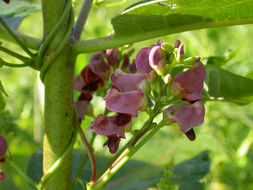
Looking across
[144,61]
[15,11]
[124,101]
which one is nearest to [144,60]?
[144,61]

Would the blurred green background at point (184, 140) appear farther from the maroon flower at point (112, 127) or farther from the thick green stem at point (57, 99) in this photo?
the maroon flower at point (112, 127)

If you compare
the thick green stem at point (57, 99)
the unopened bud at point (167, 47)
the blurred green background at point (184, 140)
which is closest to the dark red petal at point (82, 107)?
the thick green stem at point (57, 99)

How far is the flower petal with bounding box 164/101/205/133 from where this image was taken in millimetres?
751

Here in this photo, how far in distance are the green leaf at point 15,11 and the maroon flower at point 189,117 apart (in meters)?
0.57

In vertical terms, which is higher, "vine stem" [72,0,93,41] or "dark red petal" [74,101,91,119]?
"vine stem" [72,0,93,41]

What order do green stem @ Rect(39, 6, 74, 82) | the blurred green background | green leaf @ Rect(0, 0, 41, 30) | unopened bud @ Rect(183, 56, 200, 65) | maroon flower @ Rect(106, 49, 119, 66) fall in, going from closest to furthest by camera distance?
unopened bud @ Rect(183, 56, 200, 65) → green stem @ Rect(39, 6, 74, 82) → maroon flower @ Rect(106, 49, 119, 66) → green leaf @ Rect(0, 0, 41, 30) → the blurred green background

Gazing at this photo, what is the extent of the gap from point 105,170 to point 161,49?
0.92 ft

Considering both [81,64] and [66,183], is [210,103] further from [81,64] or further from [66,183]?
[66,183]

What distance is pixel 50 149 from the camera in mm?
861

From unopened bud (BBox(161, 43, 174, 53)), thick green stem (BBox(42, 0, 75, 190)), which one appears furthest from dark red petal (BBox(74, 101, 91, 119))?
unopened bud (BBox(161, 43, 174, 53))

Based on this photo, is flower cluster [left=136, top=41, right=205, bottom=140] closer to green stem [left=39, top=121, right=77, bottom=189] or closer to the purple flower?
the purple flower

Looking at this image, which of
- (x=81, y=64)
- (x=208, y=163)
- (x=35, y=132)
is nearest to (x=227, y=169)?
(x=208, y=163)

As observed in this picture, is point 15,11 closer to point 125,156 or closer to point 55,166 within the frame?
point 55,166

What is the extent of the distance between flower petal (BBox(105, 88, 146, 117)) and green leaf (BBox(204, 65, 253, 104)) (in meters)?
0.32
